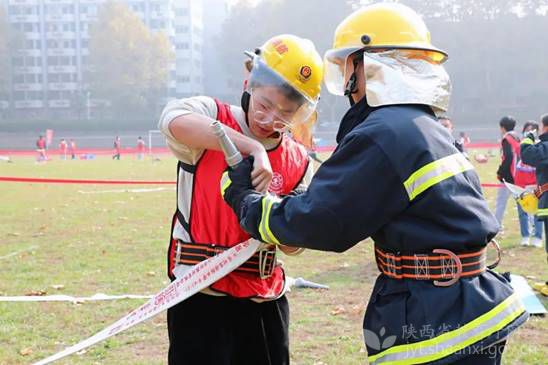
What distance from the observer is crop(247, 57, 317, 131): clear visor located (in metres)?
2.98

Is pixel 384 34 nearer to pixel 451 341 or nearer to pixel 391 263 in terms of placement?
pixel 391 263

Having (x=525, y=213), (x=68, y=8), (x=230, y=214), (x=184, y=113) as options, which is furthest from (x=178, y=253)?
(x=68, y=8)

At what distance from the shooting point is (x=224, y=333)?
2979 mm

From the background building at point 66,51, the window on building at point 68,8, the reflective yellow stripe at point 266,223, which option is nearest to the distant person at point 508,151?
the reflective yellow stripe at point 266,223

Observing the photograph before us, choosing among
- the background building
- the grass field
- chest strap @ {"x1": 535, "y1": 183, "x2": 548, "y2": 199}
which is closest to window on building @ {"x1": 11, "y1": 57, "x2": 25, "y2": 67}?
the background building

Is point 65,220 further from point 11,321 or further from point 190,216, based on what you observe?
point 190,216

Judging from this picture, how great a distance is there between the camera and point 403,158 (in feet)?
7.39

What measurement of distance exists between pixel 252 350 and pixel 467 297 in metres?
1.18

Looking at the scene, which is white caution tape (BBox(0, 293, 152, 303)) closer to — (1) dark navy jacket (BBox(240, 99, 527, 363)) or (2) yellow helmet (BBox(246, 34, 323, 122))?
(2) yellow helmet (BBox(246, 34, 323, 122))

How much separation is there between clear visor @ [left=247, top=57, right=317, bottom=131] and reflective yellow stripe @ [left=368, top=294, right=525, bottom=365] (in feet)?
4.05

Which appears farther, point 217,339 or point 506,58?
point 506,58

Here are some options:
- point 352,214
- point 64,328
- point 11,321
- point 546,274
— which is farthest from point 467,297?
point 546,274

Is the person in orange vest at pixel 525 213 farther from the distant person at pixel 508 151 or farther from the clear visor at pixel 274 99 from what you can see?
the clear visor at pixel 274 99

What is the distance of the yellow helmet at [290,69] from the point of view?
2.98 meters
